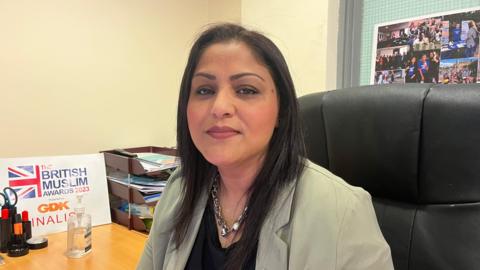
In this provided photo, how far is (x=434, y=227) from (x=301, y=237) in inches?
10.9

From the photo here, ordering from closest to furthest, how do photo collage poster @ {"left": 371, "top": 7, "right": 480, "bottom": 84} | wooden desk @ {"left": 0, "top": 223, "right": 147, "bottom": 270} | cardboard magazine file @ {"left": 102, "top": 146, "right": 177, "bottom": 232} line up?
wooden desk @ {"left": 0, "top": 223, "right": 147, "bottom": 270}, photo collage poster @ {"left": 371, "top": 7, "right": 480, "bottom": 84}, cardboard magazine file @ {"left": 102, "top": 146, "right": 177, "bottom": 232}

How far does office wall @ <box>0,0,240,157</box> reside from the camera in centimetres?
153

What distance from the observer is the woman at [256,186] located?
78 centimetres

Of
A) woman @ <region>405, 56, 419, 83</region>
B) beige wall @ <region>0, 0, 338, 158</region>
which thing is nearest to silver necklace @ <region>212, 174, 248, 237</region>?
beige wall @ <region>0, 0, 338, 158</region>

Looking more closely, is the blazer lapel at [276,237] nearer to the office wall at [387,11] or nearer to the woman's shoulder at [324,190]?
the woman's shoulder at [324,190]

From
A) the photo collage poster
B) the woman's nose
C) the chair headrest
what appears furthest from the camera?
the photo collage poster

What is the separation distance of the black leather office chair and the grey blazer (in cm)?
9

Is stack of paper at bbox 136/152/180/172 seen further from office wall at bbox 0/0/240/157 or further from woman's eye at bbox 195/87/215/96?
woman's eye at bbox 195/87/215/96

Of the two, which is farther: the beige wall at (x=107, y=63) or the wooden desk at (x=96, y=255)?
the beige wall at (x=107, y=63)

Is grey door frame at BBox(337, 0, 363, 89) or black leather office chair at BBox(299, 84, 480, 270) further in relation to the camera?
grey door frame at BBox(337, 0, 363, 89)

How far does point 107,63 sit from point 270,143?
1141mm

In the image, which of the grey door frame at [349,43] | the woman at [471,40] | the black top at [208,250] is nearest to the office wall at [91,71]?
the grey door frame at [349,43]

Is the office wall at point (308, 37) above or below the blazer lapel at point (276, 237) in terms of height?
above

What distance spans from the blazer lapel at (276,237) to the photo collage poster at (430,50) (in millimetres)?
923
